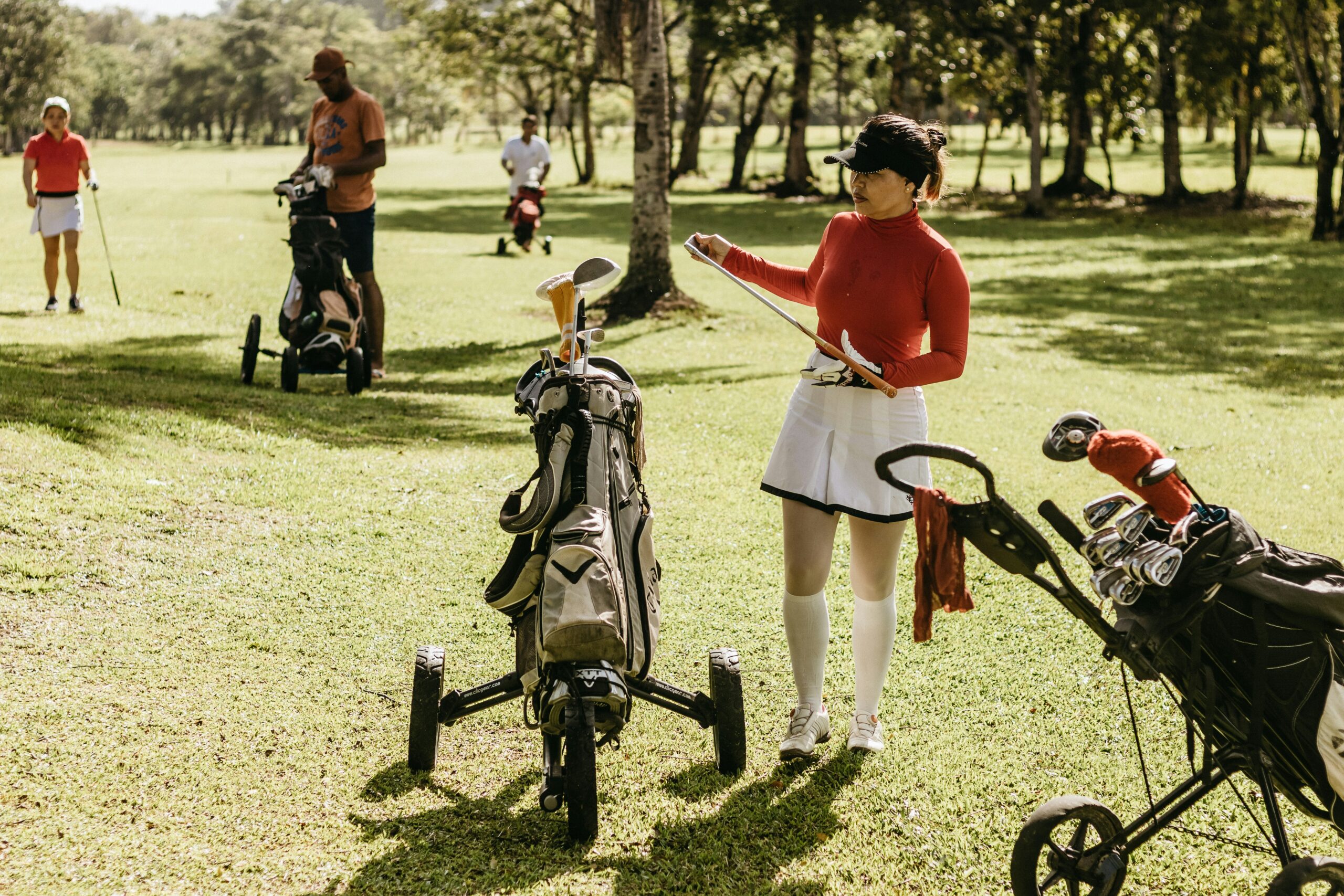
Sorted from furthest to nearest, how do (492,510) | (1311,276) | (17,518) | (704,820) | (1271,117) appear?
(1271,117), (1311,276), (492,510), (17,518), (704,820)

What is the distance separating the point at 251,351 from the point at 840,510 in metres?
6.92

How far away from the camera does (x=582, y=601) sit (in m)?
3.57

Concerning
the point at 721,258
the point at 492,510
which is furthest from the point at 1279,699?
the point at 492,510

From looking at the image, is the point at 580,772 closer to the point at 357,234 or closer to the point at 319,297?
the point at 319,297

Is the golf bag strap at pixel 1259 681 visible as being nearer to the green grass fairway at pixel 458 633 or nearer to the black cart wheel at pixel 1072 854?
the black cart wheel at pixel 1072 854

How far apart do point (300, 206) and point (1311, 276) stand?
17.1 metres

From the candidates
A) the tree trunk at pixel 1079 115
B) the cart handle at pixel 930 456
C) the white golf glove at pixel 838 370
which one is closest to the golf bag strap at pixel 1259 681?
the cart handle at pixel 930 456

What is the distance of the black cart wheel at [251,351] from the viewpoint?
9.92 m

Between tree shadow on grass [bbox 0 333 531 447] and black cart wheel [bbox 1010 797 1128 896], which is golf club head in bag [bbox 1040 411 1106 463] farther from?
tree shadow on grass [bbox 0 333 531 447]

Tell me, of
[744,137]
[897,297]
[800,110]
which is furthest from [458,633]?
[744,137]

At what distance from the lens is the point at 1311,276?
20.4 metres

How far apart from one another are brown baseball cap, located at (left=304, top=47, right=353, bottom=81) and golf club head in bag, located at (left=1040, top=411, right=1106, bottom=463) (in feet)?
25.3

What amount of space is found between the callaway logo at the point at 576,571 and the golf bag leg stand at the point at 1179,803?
1.56 m

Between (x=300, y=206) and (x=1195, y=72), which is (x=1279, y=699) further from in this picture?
(x=1195, y=72)
